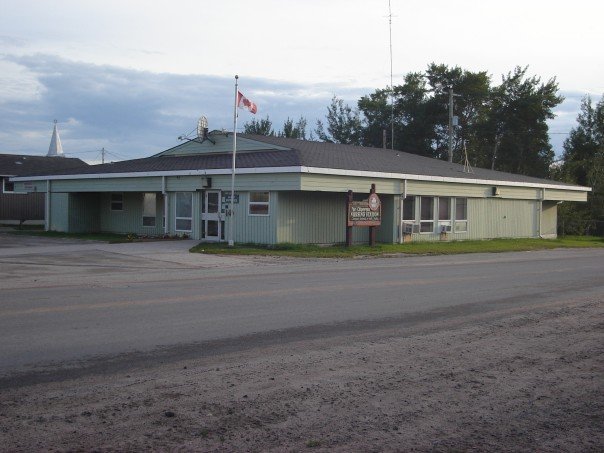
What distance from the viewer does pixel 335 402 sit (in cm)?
643

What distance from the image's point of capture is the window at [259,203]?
90.4ft

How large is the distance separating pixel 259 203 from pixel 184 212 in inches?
186

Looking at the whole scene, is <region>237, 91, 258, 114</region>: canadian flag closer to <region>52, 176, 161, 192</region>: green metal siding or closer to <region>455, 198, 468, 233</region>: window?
<region>52, 176, 161, 192</region>: green metal siding

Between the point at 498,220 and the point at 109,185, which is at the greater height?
the point at 109,185

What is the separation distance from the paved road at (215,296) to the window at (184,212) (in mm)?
6872

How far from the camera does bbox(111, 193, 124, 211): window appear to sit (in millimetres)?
35672

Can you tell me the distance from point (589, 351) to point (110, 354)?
19.4 ft

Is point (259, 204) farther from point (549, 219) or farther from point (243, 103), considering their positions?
point (549, 219)

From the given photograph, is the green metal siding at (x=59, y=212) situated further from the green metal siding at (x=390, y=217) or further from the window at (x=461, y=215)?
the window at (x=461, y=215)

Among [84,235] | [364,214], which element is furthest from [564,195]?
[84,235]

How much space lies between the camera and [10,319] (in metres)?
10.2

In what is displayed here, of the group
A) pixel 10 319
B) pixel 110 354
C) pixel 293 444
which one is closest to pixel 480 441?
pixel 293 444

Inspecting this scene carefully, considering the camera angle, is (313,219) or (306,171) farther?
(313,219)

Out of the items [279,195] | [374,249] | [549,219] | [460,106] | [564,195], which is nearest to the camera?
[279,195]
